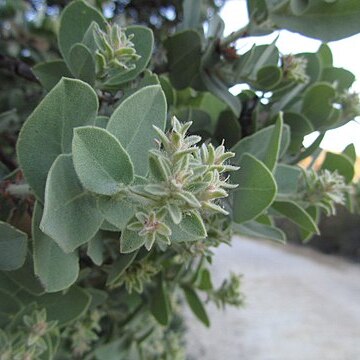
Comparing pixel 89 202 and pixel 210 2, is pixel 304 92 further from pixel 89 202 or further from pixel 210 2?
pixel 210 2

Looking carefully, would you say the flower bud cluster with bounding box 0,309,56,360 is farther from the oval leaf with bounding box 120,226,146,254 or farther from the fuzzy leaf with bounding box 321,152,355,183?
the fuzzy leaf with bounding box 321,152,355,183

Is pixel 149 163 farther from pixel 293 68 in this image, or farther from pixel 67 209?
pixel 293 68

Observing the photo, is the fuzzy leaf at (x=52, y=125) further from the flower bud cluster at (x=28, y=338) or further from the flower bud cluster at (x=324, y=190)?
the flower bud cluster at (x=324, y=190)

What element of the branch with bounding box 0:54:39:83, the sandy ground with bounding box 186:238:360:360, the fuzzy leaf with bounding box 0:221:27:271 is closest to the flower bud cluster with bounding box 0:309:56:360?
the fuzzy leaf with bounding box 0:221:27:271

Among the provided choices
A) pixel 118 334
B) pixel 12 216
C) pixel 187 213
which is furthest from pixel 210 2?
pixel 187 213

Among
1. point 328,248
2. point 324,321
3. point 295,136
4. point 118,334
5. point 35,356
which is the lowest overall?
point 328,248

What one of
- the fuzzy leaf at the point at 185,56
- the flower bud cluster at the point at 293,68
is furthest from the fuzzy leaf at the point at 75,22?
the flower bud cluster at the point at 293,68
